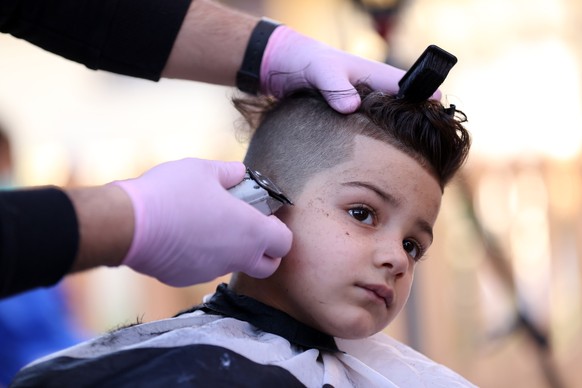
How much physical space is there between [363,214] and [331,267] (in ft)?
0.38

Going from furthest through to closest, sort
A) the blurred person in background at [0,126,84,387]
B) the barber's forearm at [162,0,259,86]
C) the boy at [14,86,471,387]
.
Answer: the blurred person in background at [0,126,84,387], the barber's forearm at [162,0,259,86], the boy at [14,86,471,387]

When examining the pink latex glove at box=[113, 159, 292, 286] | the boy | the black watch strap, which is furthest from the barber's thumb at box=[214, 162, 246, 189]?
the black watch strap

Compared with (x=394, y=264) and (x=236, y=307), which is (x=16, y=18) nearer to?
(x=236, y=307)

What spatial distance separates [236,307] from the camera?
1427mm

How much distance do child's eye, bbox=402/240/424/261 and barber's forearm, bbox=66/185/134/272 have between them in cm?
56

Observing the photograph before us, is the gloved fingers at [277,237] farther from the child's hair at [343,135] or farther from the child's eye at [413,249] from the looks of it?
the child's eye at [413,249]

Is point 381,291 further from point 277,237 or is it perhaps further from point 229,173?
point 229,173

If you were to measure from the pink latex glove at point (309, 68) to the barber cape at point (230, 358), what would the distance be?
0.42 meters

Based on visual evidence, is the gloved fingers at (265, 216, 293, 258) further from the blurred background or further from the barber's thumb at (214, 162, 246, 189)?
the blurred background

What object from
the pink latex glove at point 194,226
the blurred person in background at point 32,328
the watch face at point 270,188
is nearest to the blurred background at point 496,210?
the blurred person in background at point 32,328

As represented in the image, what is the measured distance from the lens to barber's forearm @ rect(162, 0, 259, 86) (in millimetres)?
1573

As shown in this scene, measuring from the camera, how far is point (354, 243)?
4.47 ft

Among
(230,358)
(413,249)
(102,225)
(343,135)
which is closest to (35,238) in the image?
(102,225)

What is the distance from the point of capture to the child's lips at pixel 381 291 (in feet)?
4.50
